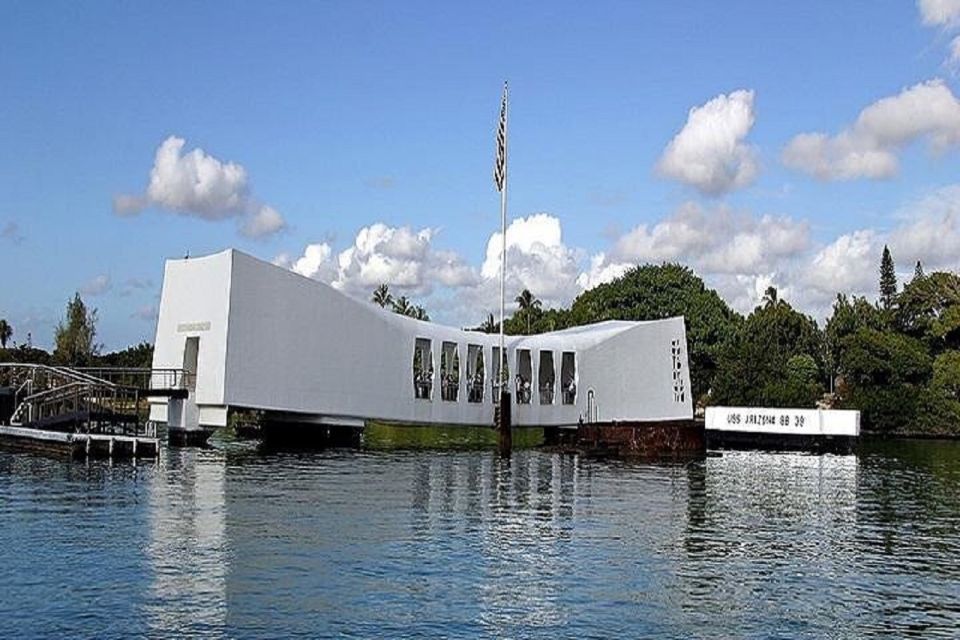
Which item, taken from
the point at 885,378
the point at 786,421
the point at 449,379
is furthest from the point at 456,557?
the point at 885,378

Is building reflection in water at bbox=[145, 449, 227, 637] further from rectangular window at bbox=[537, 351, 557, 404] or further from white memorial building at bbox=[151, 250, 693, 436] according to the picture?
rectangular window at bbox=[537, 351, 557, 404]

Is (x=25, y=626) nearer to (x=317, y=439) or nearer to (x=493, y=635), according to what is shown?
(x=493, y=635)

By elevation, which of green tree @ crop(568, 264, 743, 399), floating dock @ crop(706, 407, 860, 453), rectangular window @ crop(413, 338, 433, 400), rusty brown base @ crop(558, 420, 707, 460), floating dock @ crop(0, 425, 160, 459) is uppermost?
green tree @ crop(568, 264, 743, 399)

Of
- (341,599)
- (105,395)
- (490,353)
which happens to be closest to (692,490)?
(341,599)

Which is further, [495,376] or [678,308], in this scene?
[678,308]

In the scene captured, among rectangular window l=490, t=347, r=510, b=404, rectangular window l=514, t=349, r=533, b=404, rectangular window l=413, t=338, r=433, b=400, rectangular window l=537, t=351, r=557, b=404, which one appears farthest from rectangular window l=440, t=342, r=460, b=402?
rectangular window l=537, t=351, r=557, b=404

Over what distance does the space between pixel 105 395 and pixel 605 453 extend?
2078cm

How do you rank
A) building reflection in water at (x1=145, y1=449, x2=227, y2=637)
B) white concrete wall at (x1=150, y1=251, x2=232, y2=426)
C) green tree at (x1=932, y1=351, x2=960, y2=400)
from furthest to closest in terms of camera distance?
1. green tree at (x1=932, y1=351, x2=960, y2=400)
2. white concrete wall at (x1=150, y1=251, x2=232, y2=426)
3. building reflection in water at (x1=145, y1=449, x2=227, y2=637)

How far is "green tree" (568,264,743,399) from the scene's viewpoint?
9712 cm

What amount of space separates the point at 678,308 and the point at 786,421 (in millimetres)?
33776

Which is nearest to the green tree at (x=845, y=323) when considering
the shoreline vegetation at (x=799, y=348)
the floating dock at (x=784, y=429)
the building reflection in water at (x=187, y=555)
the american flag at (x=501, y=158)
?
the shoreline vegetation at (x=799, y=348)

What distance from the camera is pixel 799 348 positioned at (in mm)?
101812

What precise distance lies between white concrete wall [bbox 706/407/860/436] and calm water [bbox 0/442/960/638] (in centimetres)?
2715

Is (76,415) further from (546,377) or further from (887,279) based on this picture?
(887,279)
